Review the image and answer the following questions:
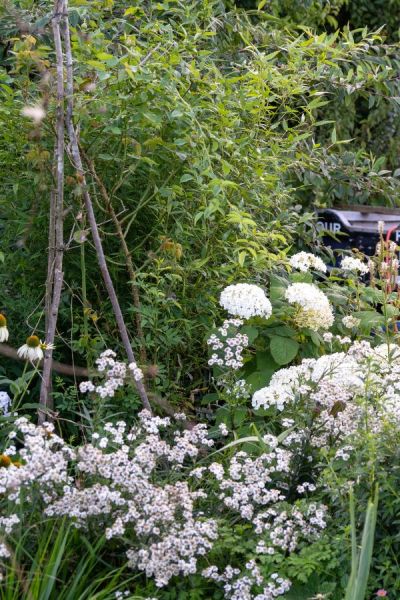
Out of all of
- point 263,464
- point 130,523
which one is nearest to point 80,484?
point 130,523

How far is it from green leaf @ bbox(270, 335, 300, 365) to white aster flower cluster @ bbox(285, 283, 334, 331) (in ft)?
0.26

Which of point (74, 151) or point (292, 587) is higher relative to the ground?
point (74, 151)

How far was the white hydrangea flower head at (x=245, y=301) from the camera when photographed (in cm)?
345

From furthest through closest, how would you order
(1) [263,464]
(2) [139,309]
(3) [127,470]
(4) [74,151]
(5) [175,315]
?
(5) [175,315]
(2) [139,309]
(4) [74,151]
(1) [263,464]
(3) [127,470]

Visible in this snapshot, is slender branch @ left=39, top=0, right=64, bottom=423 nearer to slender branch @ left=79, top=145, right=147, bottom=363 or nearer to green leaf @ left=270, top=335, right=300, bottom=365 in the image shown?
slender branch @ left=79, top=145, right=147, bottom=363

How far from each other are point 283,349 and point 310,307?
0.19 meters

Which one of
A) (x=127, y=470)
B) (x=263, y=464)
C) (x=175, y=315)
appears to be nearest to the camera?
(x=127, y=470)

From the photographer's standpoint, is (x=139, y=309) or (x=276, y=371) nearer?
(x=139, y=309)

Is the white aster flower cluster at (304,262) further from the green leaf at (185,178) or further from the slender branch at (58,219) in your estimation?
the slender branch at (58,219)

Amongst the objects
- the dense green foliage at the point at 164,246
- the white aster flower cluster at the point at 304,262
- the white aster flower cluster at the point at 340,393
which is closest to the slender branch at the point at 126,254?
the dense green foliage at the point at 164,246

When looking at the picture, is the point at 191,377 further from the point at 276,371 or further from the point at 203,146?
the point at 203,146

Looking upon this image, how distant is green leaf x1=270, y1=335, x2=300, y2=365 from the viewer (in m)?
3.55

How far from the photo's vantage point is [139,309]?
133 inches

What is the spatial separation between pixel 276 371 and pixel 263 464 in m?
0.92
